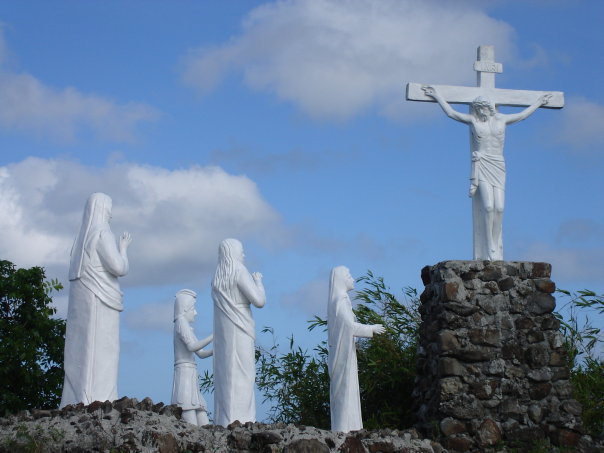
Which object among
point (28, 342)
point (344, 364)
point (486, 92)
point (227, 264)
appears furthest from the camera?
point (28, 342)

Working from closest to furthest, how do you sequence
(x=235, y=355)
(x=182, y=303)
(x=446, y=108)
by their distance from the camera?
(x=235, y=355) < (x=182, y=303) < (x=446, y=108)

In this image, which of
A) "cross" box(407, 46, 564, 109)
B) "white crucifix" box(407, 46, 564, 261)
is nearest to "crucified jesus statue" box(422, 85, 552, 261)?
"white crucifix" box(407, 46, 564, 261)

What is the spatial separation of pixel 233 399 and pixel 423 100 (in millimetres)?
5304

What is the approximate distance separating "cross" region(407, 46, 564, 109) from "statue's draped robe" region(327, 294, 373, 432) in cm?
376

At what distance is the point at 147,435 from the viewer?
9633mm

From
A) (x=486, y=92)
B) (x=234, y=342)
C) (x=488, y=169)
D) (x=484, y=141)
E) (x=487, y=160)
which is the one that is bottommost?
(x=234, y=342)

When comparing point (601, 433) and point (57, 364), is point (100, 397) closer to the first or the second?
point (57, 364)

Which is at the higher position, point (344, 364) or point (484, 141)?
point (484, 141)

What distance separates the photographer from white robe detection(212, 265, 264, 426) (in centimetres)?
1133

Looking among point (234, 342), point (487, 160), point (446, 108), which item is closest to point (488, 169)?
point (487, 160)

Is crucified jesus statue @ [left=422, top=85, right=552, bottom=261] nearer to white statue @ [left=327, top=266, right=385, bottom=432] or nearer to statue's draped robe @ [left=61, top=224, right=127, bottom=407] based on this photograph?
white statue @ [left=327, top=266, right=385, bottom=432]

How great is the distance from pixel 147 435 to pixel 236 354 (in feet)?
6.57

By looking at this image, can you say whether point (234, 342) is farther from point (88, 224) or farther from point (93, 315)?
point (88, 224)

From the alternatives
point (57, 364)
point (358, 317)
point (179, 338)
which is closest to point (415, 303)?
point (358, 317)
